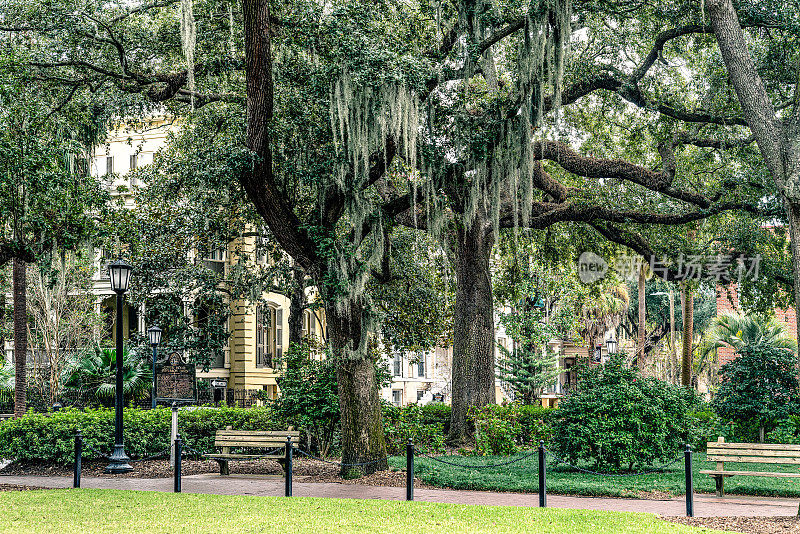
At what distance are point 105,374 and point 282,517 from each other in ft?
53.8

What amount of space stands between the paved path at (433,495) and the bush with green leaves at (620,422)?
87.1 inches

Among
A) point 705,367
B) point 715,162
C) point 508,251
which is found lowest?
point 705,367

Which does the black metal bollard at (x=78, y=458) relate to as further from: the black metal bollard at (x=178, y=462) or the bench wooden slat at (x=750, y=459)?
the bench wooden slat at (x=750, y=459)

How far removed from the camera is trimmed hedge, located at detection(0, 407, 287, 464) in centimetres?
1717

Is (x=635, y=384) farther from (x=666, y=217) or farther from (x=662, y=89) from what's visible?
(x=662, y=89)

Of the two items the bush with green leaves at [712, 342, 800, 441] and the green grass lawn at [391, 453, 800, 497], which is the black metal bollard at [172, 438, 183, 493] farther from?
the bush with green leaves at [712, 342, 800, 441]

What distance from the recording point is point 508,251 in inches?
1005

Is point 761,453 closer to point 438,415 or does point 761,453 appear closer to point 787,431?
point 787,431

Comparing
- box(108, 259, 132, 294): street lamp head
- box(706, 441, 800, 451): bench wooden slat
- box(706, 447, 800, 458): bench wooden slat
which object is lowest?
box(706, 447, 800, 458): bench wooden slat

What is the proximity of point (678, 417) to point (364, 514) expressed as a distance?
7.86m

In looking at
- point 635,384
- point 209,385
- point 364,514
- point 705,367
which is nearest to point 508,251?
point 635,384

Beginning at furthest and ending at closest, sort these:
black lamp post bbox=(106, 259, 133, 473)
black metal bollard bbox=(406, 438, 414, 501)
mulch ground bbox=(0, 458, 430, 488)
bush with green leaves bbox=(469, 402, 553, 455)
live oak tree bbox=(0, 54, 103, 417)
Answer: bush with green leaves bbox=(469, 402, 553, 455) < black lamp post bbox=(106, 259, 133, 473) < mulch ground bbox=(0, 458, 430, 488) < live oak tree bbox=(0, 54, 103, 417) < black metal bollard bbox=(406, 438, 414, 501)

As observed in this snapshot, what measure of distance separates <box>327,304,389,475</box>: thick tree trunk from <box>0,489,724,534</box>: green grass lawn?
287 centimetres

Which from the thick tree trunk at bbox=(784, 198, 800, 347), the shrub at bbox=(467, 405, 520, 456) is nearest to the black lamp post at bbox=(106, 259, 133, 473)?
the shrub at bbox=(467, 405, 520, 456)
